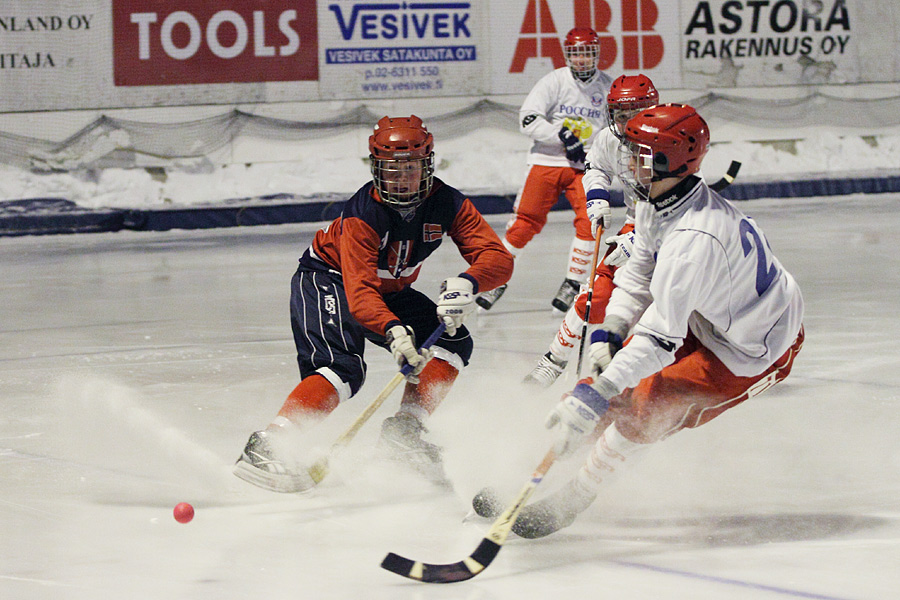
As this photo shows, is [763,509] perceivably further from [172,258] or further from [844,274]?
[172,258]

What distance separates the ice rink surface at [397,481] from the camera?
2400mm

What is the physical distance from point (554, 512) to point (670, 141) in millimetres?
905

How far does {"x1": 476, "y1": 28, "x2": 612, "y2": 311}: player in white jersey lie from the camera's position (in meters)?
6.16

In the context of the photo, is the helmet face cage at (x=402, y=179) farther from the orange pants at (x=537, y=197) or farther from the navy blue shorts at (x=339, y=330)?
the orange pants at (x=537, y=197)

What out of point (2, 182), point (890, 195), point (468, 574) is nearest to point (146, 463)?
point (468, 574)

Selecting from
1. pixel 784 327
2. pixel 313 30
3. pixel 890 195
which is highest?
pixel 313 30

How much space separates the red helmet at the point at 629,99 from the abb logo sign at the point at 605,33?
7.36m

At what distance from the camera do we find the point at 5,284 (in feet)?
23.7

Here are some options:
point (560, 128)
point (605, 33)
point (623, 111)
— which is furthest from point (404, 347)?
point (605, 33)

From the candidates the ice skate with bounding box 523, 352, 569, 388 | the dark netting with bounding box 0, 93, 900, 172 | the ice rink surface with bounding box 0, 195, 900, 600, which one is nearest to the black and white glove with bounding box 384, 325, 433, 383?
the ice rink surface with bounding box 0, 195, 900, 600

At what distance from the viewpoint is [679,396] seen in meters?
2.68

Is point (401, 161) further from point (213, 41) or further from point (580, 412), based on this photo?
point (213, 41)

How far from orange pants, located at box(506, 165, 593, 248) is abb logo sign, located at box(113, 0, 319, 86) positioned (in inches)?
213

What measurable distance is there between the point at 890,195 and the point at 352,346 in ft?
32.0
